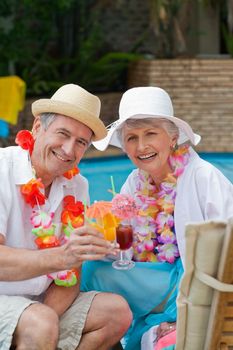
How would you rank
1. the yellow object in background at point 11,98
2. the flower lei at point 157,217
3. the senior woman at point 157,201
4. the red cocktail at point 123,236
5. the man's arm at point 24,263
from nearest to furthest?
the man's arm at point 24,263 < the red cocktail at point 123,236 < the senior woman at point 157,201 < the flower lei at point 157,217 < the yellow object in background at point 11,98

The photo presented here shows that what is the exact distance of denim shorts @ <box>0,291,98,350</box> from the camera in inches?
104

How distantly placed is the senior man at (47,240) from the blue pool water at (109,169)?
4.80 meters

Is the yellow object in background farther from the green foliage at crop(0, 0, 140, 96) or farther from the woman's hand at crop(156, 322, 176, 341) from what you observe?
the woman's hand at crop(156, 322, 176, 341)

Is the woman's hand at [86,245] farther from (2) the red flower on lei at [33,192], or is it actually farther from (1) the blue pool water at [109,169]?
(1) the blue pool water at [109,169]

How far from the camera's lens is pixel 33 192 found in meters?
2.84

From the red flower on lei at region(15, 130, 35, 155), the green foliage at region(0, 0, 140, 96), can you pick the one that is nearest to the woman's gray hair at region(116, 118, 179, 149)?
the red flower on lei at region(15, 130, 35, 155)

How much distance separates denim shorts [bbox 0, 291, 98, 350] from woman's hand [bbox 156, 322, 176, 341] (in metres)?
0.32

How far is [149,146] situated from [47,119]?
45cm

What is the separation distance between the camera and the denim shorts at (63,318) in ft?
8.71

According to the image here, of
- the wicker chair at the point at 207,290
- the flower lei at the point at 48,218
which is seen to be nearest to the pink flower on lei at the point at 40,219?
the flower lei at the point at 48,218

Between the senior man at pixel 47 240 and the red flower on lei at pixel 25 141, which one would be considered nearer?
the senior man at pixel 47 240

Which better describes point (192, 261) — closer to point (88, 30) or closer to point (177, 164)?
point (177, 164)

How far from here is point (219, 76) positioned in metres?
11.5

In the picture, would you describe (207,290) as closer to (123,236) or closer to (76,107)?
(123,236)
